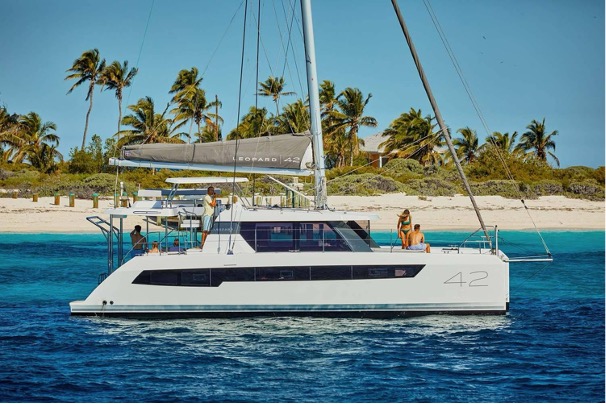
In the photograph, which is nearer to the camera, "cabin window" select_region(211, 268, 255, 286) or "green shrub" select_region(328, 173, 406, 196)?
"cabin window" select_region(211, 268, 255, 286)

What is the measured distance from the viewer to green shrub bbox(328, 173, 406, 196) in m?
52.7

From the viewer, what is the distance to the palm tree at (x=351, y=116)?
6950cm

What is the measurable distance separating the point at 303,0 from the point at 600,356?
10.3 metres

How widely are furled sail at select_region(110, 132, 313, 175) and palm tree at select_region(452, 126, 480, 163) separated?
54646 mm

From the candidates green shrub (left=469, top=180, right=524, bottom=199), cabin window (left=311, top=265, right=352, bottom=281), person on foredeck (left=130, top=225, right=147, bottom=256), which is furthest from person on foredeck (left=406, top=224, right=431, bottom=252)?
green shrub (left=469, top=180, right=524, bottom=199)

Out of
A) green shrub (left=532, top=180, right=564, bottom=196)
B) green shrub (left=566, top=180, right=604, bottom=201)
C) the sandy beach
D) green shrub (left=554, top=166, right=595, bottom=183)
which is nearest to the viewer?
the sandy beach

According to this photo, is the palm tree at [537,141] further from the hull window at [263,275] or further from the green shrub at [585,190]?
the hull window at [263,275]

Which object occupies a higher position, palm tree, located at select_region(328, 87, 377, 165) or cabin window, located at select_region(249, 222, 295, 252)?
palm tree, located at select_region(328, 87, 377, 165)

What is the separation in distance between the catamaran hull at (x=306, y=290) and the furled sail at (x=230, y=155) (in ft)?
8.19

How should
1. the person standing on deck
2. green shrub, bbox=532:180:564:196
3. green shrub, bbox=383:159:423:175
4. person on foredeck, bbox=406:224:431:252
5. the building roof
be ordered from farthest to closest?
the building roof → green shrub, bbox=383:159:423:175 → green shrub, bbox=532:180:564:196 → the person standing on deck → person on foredeck, bbox=406:224:431:252

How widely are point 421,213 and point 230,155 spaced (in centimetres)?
2843

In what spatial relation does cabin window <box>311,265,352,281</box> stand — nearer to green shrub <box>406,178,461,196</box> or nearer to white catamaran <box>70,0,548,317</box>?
white catamaran <box>70,0,548,317</box>

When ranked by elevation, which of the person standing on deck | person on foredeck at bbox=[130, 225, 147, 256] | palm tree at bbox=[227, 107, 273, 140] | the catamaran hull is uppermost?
palm tree at bbox=[227, 107, 273, 140]

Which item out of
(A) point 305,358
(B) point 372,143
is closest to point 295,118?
(B) point 372,143
